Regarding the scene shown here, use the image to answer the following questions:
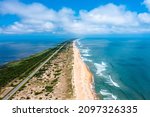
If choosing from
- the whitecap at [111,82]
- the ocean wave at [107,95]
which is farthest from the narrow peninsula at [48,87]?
the whitecap at [111,82]

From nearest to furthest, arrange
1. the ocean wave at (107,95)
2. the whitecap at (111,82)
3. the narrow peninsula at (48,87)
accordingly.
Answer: the narrow peninsula at (48,87), the ocean wave at (107,95), the whitecap at (111,82)

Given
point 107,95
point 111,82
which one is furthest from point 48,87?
point 111,82

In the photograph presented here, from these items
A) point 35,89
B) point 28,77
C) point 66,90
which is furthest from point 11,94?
point 28,77

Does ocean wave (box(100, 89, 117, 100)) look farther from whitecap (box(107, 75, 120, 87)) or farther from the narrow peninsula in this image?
whitecap (box(107, 75, 120, 87))

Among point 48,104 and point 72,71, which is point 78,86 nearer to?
point 72,71

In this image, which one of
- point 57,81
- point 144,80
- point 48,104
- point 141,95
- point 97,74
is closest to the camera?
point 48,104

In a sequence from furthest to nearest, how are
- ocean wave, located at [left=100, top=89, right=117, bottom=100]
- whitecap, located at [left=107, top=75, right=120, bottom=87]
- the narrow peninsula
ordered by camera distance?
A: 1. whitecap, located at [left=107, top=75, right=120, bottom=87]
2. ocean wave, located at [left=100, top=89, right=117, bottom=100]
3. the narrow peninsula

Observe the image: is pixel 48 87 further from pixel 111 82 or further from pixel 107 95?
pixel 111 82

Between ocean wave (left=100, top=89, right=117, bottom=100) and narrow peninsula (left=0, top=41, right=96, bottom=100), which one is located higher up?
narrow peninsula (left=0, top=41, right=96, bottom=100)

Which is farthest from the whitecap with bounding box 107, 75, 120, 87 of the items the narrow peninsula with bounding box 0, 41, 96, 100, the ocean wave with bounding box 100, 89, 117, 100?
the ocean wave with bounding box 100, 89, 117, 100

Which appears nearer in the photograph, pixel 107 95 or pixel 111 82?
pixel 107 95

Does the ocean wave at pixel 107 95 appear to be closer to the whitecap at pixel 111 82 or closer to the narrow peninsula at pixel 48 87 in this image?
the narrow peninsula at pixel 48 87
